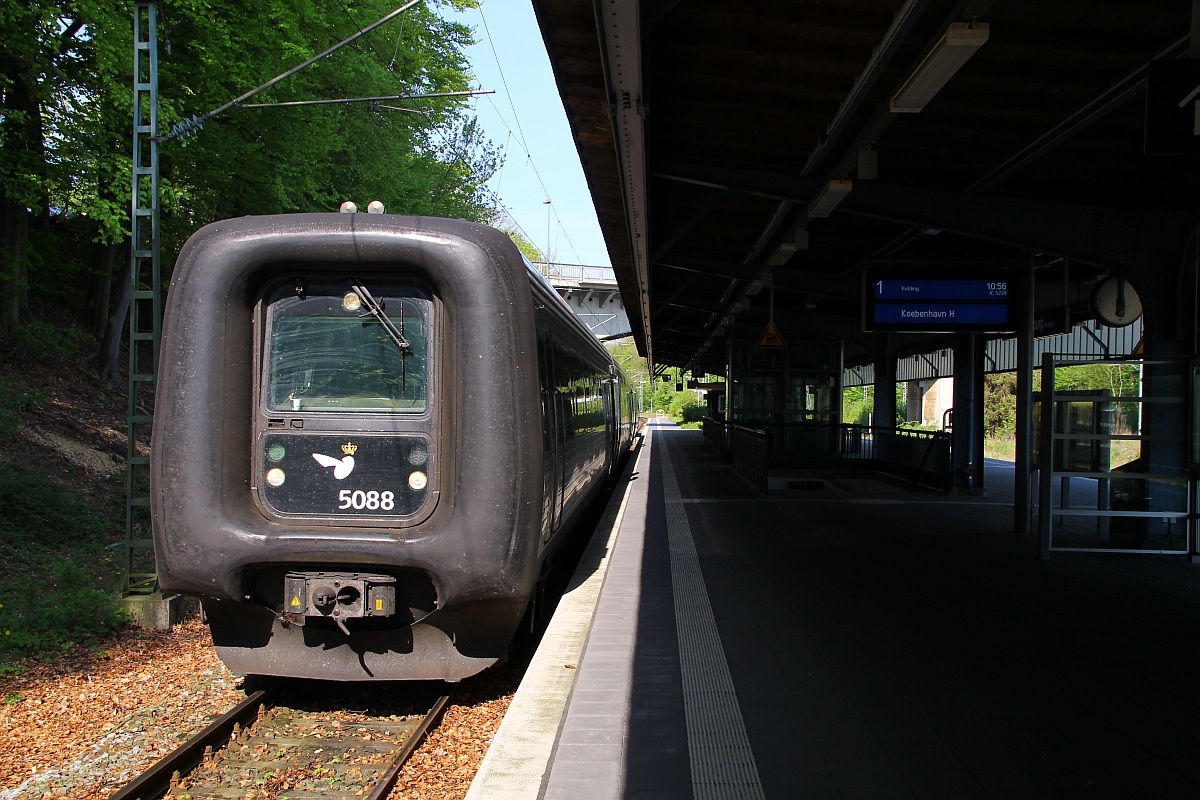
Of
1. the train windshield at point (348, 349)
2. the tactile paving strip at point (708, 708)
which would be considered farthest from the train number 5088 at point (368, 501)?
the tactile paving strip at point (708, 708)

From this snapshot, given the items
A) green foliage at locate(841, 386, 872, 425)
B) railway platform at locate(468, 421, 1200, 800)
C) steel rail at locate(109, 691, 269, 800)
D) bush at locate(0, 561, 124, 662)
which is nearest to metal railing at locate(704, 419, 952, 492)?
railway platform at locate(468, 421, 1200, 800)

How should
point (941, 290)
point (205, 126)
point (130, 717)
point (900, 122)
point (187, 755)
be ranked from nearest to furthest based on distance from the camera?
point (187, 755) < point (130, 717) < point (900, 122) < point (941, 290) < point (205, 126)

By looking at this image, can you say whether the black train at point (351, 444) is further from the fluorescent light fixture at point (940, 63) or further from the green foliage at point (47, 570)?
the fluorescent light fixture at point (940, 63)

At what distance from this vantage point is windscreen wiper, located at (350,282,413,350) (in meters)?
5.44

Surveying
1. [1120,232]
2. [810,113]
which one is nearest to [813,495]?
[1120,232]

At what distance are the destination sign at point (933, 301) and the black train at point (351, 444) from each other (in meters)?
7.47

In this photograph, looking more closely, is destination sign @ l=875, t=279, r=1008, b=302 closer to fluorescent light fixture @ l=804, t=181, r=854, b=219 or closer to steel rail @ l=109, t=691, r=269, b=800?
fluorescent light fixture @ l=804, t=181, r=854, b=219

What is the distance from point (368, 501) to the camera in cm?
537

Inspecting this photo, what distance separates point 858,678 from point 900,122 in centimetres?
536

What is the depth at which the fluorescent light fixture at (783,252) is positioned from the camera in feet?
40.6

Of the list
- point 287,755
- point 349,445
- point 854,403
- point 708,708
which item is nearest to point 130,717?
point 287,755

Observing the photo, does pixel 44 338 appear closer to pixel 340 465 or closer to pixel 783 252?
pixel 783 252

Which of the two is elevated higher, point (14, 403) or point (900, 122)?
point (900, 122)

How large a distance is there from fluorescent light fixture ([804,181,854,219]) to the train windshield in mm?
5228
